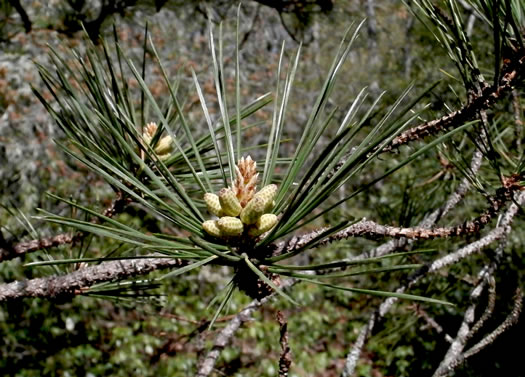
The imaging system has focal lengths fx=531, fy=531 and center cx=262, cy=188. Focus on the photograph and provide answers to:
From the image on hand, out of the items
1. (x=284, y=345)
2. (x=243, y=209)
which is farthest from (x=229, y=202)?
(x=284, y=345)

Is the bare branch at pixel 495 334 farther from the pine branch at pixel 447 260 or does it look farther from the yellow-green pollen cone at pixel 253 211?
the yellow-green pollen cone at pixel 253 211

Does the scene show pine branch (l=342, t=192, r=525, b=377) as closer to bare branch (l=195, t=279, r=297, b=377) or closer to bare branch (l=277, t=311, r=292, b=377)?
bare branch (l=195, t=279, r=297, b=377)

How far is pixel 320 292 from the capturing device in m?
3.61

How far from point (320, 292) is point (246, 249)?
3250 mm

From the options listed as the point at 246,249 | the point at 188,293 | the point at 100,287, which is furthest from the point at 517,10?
the point at 188,293

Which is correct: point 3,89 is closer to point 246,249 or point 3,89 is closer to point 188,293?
point 188,293

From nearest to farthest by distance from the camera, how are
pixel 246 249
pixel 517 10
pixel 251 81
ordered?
pixel 246 249, pixel 517 10, pixel 251 81

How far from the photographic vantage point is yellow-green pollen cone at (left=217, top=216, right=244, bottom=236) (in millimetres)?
429

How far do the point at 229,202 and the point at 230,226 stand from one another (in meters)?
0.02

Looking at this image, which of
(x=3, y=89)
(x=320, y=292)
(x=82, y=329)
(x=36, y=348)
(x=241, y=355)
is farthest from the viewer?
(x=320, y=292)

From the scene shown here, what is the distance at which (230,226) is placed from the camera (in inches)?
16.9

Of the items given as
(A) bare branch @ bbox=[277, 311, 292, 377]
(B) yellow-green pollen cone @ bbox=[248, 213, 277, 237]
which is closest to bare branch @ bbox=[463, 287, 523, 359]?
(A) bare branch @ bbox=[277, 311, 292, 377]

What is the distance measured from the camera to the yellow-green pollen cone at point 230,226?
0.43 m

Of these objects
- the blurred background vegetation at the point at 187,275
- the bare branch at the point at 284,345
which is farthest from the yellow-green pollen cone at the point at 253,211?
the blurred background vegetation at the point at 187,275
